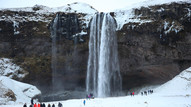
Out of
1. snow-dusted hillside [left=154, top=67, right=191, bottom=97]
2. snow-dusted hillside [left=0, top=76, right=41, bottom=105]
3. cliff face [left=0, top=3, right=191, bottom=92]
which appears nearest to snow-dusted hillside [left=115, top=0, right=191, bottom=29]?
cliff face [left=0, top=3, right=191, bottom=92]

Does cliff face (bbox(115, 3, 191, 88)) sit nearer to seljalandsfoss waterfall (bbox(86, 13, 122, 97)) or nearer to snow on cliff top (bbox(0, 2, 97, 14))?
seljalandsfoss waterfall (bbox(86, 13, 122, 97))

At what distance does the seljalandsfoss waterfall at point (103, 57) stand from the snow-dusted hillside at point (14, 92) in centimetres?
1219

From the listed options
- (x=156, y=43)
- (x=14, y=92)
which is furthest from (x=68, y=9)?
(x=14, y=92)

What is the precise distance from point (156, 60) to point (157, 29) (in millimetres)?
5485

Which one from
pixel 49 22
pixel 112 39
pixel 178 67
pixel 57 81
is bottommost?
pixel 57 81

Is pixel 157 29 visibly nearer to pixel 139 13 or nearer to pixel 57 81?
pixel 139 13

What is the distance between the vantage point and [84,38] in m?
38.2

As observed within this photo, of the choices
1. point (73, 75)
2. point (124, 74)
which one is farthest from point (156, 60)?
point (73, 75)

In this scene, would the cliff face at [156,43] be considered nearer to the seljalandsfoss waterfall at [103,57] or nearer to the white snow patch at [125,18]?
the white snow patch at [125,18]

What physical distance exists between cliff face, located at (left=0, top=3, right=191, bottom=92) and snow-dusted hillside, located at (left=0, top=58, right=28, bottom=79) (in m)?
0.93

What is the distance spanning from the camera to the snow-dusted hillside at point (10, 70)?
37.0m

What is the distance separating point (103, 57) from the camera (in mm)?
37188

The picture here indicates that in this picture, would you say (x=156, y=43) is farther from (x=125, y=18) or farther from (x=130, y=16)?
(x=125, y=18)

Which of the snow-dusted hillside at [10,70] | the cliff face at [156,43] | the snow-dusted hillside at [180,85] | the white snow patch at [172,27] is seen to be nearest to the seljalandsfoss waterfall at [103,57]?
the cliff face at [156,43]
